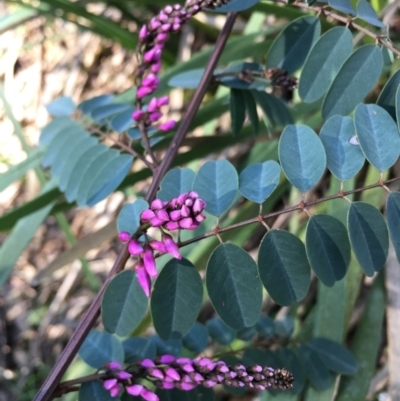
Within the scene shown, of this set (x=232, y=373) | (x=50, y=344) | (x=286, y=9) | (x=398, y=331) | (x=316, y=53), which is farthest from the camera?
(x=50, y=344)

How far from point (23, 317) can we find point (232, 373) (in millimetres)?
1373

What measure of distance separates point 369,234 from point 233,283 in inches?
7.1

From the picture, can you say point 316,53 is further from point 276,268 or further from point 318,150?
point 276,268

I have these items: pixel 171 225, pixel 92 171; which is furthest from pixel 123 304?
pixel 92 171

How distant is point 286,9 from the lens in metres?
1.20

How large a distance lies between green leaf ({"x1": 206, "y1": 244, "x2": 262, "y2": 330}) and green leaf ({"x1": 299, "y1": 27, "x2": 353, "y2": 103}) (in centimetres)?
30

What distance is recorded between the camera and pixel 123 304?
0.61 metres

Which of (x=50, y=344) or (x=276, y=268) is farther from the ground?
(x=276, y=268)

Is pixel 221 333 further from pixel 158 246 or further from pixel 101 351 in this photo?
pixel 158 246

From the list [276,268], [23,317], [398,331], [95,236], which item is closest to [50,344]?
[23,317]

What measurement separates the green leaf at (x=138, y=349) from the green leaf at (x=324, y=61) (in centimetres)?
47

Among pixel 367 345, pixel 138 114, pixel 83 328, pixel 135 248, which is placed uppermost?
pixel 138 114

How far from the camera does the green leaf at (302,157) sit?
23.0 inches

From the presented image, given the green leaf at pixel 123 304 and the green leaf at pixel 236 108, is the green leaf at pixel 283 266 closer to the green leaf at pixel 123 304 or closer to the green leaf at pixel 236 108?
the green leaf at pixel 123 304
